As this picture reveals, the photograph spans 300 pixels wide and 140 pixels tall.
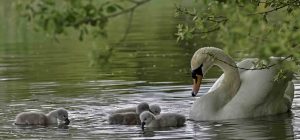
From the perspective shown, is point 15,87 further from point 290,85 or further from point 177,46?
point 177,46

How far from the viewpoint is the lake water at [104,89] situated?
1254 cm

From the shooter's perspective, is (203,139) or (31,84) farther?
(31,84)

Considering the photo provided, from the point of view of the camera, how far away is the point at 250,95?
1405cm

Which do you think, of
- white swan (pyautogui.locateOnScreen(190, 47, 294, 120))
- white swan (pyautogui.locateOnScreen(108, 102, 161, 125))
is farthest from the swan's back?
white swan (pyautogui.locateOnScreen(108, 102, 161, 125))

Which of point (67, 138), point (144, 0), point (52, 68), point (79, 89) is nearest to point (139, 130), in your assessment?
point (67, 138)

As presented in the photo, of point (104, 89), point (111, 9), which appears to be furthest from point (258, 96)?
point (111, 9)

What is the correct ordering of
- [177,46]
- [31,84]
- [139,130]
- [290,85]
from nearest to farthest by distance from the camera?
[139,130]
[290,85]
[31,84]
[177,46]

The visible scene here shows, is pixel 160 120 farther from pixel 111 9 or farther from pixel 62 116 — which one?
pixel 111 9

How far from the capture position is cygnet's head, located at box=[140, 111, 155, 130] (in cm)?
1304

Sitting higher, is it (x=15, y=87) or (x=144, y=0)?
(x=144, y=0)

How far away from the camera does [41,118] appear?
13734mm

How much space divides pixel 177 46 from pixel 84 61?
5157mm

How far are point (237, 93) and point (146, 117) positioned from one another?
195cm

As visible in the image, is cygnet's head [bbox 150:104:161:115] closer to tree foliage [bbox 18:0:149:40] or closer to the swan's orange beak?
the swan's orange beak
